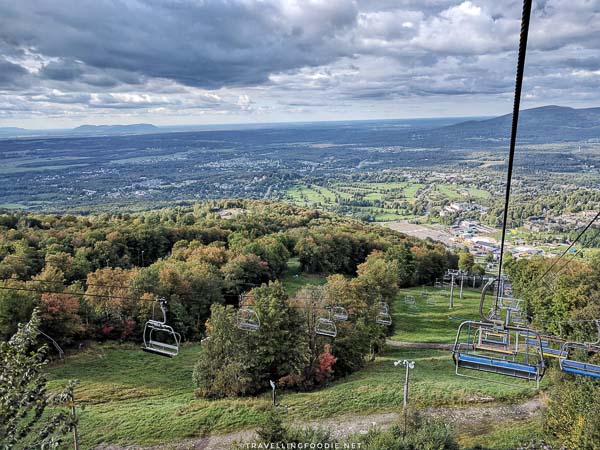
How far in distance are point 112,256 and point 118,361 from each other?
22.7 metres

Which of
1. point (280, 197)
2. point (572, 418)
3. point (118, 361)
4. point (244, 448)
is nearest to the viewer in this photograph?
point (244, 448)

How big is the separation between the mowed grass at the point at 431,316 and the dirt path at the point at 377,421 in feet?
42.8

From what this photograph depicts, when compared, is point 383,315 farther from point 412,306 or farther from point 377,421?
point 412,306

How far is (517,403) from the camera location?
21.2 meters

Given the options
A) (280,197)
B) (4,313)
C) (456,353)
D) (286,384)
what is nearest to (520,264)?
(286,384)

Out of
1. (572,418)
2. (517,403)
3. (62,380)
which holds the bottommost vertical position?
(62,380)

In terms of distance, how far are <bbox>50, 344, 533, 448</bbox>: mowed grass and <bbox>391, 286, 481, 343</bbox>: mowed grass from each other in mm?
7572

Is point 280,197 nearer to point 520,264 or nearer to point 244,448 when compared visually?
point 520,264

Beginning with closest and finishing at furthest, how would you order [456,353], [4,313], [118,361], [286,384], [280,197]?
[456,353] < [286,384] < [4,313] < [118,361] < [280,197]

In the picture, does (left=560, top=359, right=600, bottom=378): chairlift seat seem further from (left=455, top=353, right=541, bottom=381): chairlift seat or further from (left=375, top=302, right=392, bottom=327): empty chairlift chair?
(left=375, top=302, right=392, bottom=327): empty chairlift chair

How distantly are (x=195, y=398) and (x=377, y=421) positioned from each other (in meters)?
10.7

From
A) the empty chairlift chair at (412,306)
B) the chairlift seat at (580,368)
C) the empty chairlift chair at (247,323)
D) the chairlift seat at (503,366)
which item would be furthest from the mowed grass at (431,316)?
the chairlift seat at (503,366)

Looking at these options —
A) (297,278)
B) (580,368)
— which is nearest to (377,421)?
(580,368)

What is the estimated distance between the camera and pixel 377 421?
19391mm
